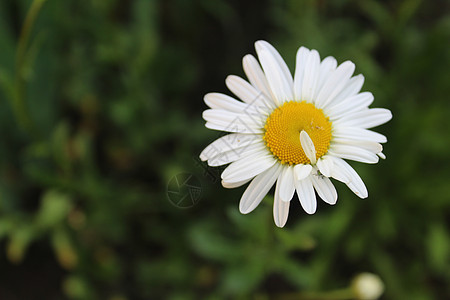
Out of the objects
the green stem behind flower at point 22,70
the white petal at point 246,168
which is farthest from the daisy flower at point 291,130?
the green stem behind flower at point 22,70

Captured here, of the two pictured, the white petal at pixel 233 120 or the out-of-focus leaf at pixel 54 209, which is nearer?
the white petal at pixel 233 120

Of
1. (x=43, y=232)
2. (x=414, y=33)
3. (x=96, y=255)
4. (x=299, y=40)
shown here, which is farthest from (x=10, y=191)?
(x=414, y=33)

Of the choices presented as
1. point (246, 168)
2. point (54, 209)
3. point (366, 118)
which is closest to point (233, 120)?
point (246, 168)

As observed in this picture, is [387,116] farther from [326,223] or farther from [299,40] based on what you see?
[299,40]

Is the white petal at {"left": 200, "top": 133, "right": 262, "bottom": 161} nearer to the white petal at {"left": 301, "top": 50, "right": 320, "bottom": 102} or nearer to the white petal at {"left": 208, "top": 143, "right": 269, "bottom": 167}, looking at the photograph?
the white petal at {"left": 208, "top": 143, "right": 269, "bottom": 167}

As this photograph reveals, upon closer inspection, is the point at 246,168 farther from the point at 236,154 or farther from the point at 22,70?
the point at 22,70

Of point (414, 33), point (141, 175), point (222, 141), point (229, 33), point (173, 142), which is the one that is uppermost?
point (414, 33)

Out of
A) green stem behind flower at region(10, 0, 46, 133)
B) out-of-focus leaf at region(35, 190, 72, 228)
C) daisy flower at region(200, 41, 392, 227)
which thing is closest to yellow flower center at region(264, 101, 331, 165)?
daisy flower at region(200, 41, 392, 227)

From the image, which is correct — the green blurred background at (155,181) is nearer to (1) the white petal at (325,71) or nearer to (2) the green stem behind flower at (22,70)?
(2) the green stem behind flower at (22,70)
